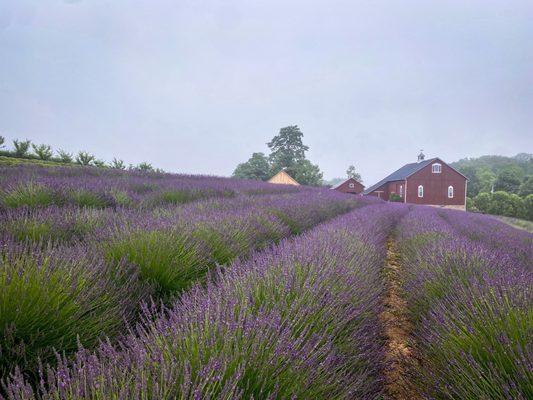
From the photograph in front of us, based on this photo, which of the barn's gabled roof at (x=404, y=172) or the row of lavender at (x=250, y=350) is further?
the barn's gabled roof at (x=404, y=172)

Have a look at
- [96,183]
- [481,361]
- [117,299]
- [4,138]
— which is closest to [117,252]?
[117,299]

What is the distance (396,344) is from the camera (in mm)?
2312

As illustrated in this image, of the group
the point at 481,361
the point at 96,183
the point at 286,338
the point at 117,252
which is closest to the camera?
the point at 286,338

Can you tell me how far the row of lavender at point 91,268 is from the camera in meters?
1.51

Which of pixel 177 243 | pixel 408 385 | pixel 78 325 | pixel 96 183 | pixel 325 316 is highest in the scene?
pixel 96 183

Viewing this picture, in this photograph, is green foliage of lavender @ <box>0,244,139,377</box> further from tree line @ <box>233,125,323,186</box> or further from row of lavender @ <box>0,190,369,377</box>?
tree line @ <box>233,125,323,186</box>

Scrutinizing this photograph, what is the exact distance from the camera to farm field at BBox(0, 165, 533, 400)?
101 cm

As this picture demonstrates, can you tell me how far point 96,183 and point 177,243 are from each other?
459 centimetres

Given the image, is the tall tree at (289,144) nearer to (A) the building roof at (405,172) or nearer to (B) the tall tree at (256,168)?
(B) the tall tree at (256,168)

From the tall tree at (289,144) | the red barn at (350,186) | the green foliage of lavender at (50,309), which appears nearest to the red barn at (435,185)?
the red barn at (350,186)

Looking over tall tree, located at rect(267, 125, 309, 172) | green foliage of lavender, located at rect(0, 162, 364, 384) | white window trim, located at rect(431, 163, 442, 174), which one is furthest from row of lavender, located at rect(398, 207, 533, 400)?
tall tree, located at rect(267, 125, 309, 172)

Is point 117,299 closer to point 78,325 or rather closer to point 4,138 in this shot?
point 78,325

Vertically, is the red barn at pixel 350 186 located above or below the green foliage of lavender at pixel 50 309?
above

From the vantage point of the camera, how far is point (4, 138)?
13.2m
